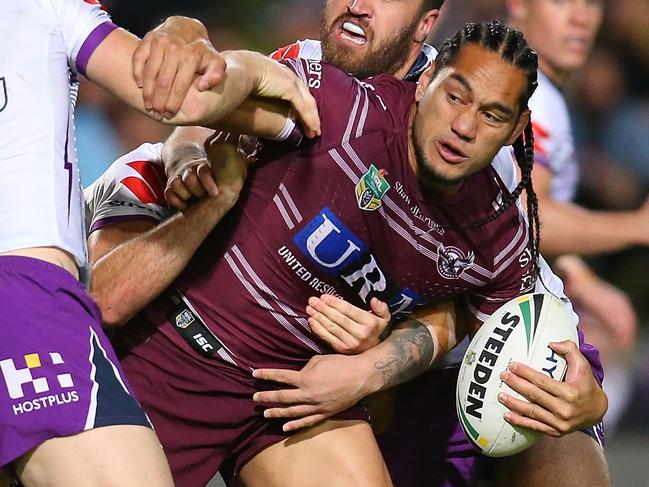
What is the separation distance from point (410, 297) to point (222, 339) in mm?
499

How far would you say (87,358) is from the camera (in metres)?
2.38

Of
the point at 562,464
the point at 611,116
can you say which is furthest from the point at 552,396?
the point at 611,116

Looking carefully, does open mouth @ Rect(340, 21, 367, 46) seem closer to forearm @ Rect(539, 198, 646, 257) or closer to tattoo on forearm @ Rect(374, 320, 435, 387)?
tattoo on forearm @ Rect(374, 320, 435, 387)

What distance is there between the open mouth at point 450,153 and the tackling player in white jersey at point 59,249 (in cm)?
64

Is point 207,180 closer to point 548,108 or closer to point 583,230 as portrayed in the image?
point 548,108

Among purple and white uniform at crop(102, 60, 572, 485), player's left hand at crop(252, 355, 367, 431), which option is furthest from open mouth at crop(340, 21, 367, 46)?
player's left hand at crop(252, 355, 367, 431)

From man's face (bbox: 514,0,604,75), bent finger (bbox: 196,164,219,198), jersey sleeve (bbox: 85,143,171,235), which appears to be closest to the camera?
bent finger (bbox: 196,164,219,198)

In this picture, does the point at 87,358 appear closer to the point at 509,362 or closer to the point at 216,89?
the point at 216,89

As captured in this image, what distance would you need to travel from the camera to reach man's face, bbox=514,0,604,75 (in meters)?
5.32

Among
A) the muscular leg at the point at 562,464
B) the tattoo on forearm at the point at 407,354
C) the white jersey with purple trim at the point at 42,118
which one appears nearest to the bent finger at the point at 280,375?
the tattoo on forearm at the point at 407,354

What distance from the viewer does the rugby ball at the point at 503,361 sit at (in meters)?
3.02

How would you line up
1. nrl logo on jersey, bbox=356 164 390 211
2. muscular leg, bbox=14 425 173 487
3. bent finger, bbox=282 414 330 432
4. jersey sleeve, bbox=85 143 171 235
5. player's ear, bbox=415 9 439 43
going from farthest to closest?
1. player's ear, bbox=415 9 439 43
2. jersey sleeve, bbox=85 143 171 235
3. bent finger, bbox=282 414 330 432
4. nrl logo on jersey, bbox=356 164 390 211
5. muscular leg, bbox=14 425 173 487

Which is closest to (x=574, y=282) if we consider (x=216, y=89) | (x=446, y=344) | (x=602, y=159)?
(x=602, y=159)

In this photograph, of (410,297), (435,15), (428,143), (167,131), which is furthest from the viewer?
(167,131)
